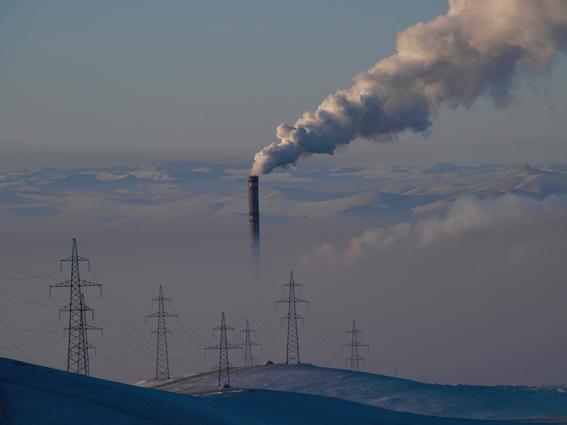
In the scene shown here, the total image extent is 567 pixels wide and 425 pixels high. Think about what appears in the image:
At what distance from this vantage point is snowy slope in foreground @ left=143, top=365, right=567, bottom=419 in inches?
2817

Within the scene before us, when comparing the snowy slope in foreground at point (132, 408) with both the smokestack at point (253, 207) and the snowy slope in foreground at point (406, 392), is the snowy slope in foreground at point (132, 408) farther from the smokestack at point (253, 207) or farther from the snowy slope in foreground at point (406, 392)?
the smokestack at point (253, 207)

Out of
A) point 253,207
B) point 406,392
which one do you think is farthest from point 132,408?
point 253,207

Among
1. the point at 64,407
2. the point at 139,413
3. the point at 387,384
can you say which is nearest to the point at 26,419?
the point at 64,407

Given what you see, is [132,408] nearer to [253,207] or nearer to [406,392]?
[406,392]

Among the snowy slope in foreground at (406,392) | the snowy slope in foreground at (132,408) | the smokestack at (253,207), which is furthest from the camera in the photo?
the smokestack at (253,207)

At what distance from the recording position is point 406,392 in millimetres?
77375

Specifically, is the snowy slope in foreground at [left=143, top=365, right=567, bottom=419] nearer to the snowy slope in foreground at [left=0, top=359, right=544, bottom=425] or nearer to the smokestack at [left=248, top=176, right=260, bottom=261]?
the snowy slope in foreground at [left=0, top=359, right=544, bottom=425]

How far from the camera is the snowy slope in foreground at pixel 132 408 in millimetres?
42125

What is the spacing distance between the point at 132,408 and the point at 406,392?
35.0m

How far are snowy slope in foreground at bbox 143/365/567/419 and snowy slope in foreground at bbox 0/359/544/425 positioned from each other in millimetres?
9912

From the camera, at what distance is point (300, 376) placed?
82.1 meters

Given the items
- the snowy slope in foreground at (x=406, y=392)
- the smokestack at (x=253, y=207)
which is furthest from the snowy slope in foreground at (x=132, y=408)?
the smokestack at (x=253, y=207)

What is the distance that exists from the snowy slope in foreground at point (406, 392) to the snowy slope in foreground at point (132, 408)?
991 cm

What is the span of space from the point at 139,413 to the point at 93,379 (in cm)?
599
